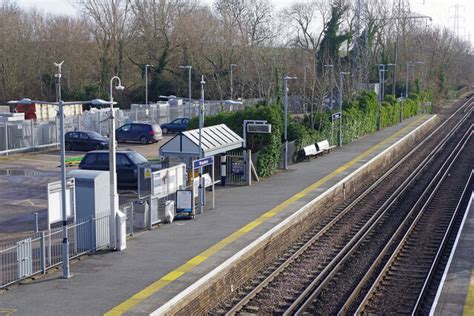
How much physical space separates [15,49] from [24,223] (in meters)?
49.7

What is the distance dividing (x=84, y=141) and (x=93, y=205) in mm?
22295

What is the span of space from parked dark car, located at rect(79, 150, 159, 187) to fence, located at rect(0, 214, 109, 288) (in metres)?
7.38

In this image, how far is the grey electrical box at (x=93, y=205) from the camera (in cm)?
1627

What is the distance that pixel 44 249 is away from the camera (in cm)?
1457

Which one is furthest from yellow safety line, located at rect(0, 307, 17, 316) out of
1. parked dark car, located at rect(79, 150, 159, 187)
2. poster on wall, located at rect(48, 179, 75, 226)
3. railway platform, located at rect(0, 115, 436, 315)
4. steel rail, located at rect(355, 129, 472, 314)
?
parked dark car, located at rect(79, 150, 159, 187)

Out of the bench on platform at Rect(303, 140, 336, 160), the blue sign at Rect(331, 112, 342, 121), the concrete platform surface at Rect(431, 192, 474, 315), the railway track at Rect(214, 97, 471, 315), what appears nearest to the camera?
the concrete platform surface at Rect(431, 192, 474, 315)

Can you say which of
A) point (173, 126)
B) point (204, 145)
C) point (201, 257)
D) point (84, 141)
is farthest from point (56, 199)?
point (173, 126)

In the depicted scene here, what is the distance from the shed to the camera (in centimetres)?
2288

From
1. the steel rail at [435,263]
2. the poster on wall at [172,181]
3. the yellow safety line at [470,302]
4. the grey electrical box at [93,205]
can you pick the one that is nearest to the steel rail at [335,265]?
the steel rail at [435,263]

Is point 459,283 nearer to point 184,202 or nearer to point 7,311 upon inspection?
point 184,202

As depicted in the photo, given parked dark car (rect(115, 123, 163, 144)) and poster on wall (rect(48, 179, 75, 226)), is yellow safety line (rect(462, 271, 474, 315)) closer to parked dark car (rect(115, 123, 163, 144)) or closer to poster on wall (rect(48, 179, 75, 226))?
poster on wall (rect(48, 179, 75, 226))

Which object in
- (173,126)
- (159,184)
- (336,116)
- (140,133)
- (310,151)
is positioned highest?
(336,116)

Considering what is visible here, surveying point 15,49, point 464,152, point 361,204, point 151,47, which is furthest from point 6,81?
point 361,204

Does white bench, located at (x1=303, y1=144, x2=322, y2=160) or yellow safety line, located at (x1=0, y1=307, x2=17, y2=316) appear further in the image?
white bench, located at (x1=303, y1=144, x2=322, y2=160)
